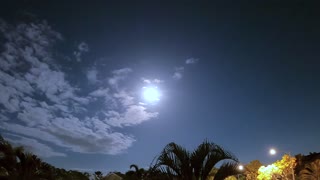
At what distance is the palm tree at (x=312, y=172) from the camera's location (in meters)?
27.1

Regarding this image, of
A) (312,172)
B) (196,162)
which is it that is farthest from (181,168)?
(312,172)

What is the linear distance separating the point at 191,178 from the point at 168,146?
1027 millimetres

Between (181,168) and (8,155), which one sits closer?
(181,168)

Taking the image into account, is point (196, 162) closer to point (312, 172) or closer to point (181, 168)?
point (181, 168)

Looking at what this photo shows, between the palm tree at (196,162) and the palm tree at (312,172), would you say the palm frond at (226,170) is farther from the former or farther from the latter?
the palm tree at (312,172)

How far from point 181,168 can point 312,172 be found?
79.5 ft

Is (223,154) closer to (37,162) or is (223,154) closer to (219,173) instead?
(219,173)

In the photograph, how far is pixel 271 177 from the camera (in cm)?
2950

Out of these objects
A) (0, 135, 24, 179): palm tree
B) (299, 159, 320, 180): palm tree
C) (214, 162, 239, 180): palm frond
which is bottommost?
(214, 162, 239, 180): palm frond

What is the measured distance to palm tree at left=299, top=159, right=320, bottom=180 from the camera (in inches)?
1069

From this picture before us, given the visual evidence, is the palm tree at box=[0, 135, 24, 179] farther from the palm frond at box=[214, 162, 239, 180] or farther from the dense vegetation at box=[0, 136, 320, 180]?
the palm frond at box=[214, 162, 239, 180]

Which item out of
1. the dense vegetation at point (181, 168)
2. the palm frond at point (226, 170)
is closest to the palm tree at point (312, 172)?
the dense vegetation at point (181, 168)

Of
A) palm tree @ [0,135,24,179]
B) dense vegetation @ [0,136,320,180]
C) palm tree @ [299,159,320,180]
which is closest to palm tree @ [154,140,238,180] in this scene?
dense vegetation @ [0,136,320,180]

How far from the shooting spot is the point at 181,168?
8102 millimetres
